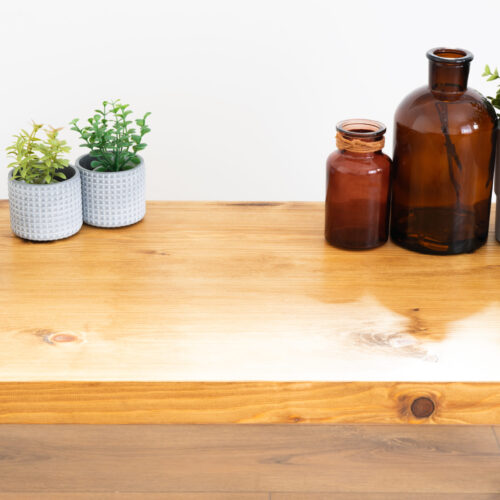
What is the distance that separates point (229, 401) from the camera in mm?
969

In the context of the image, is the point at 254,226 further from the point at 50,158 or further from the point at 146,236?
the point at 50,158

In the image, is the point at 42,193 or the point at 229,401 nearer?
the point at 229,401

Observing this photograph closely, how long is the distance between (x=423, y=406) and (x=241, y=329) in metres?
0.25

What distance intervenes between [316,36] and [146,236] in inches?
32.2

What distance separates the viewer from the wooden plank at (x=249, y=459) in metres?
1.46

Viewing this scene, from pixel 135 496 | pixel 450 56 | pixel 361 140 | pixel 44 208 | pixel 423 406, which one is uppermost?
pixel 450 56

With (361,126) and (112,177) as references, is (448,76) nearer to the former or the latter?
(361,126)

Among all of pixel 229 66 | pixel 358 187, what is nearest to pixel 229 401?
pixel 358 187

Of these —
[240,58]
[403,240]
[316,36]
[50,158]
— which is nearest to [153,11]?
[240,58]

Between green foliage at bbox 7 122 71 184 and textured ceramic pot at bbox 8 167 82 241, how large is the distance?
2cm

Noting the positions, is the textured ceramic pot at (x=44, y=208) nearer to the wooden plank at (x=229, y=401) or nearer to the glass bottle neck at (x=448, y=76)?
the wooden plank at (x=229, y=401)

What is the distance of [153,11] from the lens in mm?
1886

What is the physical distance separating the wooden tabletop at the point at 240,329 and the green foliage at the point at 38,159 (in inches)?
4.0

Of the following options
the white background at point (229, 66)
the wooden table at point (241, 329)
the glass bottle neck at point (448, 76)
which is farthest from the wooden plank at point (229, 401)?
the white background at point (229, 66)
